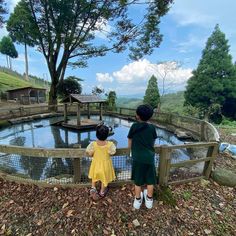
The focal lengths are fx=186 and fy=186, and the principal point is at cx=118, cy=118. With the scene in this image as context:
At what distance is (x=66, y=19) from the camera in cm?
1322

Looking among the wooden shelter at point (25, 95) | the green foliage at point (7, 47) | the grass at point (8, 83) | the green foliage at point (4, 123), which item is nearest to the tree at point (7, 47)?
the green foliage at point (7, 47)

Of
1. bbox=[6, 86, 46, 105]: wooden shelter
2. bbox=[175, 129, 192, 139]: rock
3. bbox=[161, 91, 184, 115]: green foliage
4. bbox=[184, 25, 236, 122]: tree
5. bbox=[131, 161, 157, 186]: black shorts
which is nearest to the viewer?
bbox=[131, 161, 157, 186]: black shorts

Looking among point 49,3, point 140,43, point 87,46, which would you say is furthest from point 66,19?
point 140,43

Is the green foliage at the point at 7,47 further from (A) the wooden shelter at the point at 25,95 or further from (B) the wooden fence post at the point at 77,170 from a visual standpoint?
(B) the wooden fence post at the point at 77,170

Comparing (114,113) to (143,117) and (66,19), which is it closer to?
(66,19)

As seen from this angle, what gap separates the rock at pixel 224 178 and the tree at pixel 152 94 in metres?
18.6

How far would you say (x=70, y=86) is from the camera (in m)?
21.0

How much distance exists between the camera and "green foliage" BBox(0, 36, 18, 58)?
44.5 m

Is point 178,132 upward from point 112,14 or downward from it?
downward

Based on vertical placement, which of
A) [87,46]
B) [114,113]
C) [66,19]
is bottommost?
[114,113]

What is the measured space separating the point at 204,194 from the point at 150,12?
43.3 feet

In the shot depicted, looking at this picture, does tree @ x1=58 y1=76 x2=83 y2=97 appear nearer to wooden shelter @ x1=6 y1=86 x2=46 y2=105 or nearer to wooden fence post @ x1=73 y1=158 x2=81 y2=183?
wooden shelter @ x1=6 y1=86 x2=46 y2=105

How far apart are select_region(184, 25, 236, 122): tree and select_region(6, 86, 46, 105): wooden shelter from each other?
18.6 meters

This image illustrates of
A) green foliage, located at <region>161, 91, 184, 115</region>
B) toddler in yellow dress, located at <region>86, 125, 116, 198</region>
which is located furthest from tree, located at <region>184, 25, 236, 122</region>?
toddler in yellow dress, located at <region>86, 125, 116, 198</region>
